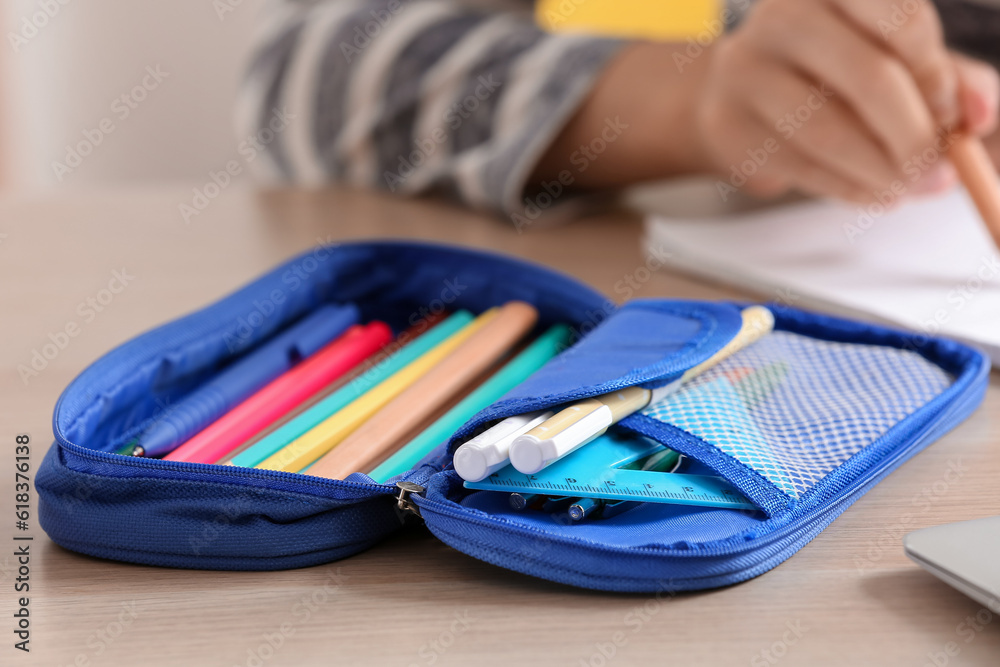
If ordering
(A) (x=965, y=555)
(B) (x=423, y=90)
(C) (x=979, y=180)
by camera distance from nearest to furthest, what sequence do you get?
(A) (x=965, y=555)
(C) (x=979, y=180)
(B) (x=423, y=90)

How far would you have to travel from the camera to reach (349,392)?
0.42m

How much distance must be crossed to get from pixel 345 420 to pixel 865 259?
0.42 meters

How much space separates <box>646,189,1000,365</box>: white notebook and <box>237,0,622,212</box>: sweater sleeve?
0.53 ft

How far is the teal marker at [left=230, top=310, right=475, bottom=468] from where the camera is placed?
1.21 ft

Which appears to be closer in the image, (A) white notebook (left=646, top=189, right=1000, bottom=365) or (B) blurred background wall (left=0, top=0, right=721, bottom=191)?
(A) white notebook (left=646, top=189, right=1000, bottom=365)

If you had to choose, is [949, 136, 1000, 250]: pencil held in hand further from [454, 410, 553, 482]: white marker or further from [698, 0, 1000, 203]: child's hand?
[454, 410, 553, 482]: white marker

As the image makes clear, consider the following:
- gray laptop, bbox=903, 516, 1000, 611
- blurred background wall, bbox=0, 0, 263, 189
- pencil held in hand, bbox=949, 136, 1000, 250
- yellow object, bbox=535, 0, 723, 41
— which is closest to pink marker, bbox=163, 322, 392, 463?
gray laptop, bbox=903, 516, 1000, 611

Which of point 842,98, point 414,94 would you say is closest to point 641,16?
point 414,94

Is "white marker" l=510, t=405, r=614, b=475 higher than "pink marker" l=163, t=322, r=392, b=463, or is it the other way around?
"white marker" l=510, t=405, r=614, b=475

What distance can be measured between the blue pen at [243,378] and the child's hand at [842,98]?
34 cm

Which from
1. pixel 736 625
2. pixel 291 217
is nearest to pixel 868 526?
pixel 736 625

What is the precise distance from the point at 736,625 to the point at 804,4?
487 mm

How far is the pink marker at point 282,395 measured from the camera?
0.38 metres

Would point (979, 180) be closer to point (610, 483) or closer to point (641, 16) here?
point (610, 483)
